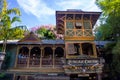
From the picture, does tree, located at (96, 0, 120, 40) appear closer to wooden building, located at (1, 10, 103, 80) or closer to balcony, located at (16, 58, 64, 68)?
wooden building, located at (1, 10, 103, 80)

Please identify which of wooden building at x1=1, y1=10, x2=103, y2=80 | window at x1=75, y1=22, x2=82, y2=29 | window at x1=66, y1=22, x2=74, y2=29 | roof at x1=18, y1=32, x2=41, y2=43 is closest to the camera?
wooden building at x1=1, y1=10, x2=103, y2=80

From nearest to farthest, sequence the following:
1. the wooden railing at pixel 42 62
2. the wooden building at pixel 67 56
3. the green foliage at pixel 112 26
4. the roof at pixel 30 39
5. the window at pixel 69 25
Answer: the wooden building at pixel 67 56 < the green foliage at pixel 112 26 < the wooden railing at pixel 42 62 < the roof at pixel 30 39 < the window at pixel 69 25

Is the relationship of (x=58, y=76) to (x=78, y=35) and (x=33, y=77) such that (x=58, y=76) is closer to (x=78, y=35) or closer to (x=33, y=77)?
(x=33, y=77)

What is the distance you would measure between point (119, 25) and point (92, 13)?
333cm

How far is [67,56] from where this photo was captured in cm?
1995

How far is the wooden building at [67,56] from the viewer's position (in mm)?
19203

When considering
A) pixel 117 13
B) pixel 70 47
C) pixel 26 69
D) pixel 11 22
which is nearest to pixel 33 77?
pixel 26 69

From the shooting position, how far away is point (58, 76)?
20.8 m

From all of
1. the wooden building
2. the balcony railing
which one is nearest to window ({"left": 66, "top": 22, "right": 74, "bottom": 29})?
the wooden building

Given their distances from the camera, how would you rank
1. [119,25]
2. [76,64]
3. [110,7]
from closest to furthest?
[76,64] < [119,25] < [110,7]

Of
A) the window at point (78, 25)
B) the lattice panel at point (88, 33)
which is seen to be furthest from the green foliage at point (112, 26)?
the window at point (78, 25)

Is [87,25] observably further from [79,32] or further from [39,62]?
[39,62]

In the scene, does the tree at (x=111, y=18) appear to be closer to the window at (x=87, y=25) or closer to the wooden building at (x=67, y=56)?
the wooden building at (x=67, y=56)

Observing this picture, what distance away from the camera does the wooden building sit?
63.0 feet
